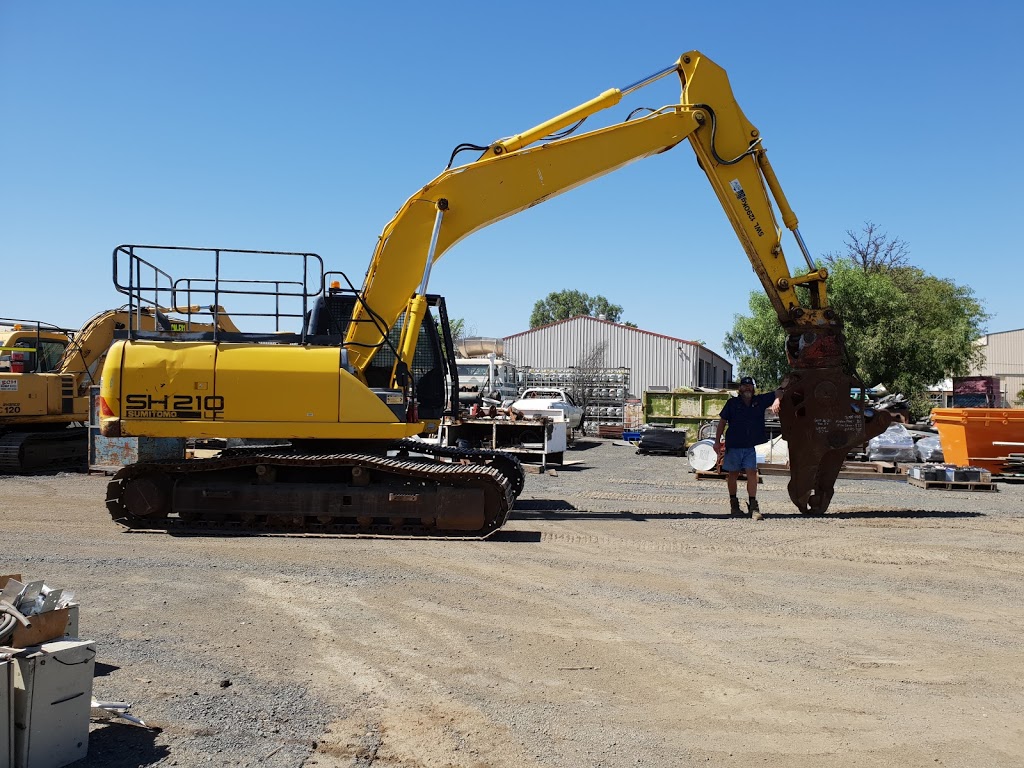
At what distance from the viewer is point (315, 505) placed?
870 centimetres

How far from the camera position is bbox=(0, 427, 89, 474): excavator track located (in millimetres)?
15242

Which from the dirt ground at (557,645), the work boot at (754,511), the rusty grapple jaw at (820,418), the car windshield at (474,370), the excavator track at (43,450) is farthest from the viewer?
the car windshield at (474,370)

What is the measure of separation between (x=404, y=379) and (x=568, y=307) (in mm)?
100927

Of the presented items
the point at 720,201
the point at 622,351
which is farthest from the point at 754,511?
the point at 622,351

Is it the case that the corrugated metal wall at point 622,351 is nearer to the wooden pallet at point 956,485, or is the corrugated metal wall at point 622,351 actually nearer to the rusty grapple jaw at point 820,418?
the wooden pallet at point 956,485

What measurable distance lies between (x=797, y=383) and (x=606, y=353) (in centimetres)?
3849

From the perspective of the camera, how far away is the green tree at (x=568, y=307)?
4286 inches

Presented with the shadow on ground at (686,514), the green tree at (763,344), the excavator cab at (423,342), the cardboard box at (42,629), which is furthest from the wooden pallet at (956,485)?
the green tree at (763,344)

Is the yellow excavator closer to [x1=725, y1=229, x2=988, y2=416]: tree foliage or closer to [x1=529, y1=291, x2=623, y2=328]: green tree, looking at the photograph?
[x1=725, y1=229, x2=988, y2=416]: tree foliage

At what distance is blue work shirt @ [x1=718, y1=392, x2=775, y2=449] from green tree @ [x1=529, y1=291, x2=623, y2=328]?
9803cm

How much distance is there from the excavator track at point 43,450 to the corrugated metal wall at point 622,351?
102 feet

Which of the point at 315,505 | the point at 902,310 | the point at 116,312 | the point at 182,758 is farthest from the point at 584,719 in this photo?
the point at 902,310

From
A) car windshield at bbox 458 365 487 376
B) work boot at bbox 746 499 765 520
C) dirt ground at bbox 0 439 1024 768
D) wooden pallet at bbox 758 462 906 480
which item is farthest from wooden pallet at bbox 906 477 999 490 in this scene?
car windshield at bbox 458 365 487 376

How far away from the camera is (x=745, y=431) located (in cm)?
1054
